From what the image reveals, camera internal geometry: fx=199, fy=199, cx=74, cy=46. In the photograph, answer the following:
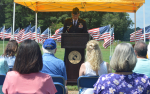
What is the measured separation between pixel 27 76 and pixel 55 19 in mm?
50646

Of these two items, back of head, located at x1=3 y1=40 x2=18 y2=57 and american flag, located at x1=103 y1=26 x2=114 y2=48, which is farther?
american flag, located at x1=103 y1=26 x2=114 y2=48

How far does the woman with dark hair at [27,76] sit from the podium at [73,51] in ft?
11.4

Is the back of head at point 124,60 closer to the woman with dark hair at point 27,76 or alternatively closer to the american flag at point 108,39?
the woman with dark hair at point 27,76

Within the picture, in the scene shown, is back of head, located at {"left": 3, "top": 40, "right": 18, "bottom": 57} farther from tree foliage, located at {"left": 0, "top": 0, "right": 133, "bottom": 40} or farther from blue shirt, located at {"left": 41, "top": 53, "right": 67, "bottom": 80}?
tree foliage, located at {"left": 0, "top": 0, "right": 133, "bottom": 40}

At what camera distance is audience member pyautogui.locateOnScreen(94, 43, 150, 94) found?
2170 mm

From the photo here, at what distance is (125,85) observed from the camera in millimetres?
2170

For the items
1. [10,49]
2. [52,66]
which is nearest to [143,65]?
[52,66]

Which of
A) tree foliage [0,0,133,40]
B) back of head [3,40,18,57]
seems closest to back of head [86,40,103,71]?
back of head [3,40,18,57]

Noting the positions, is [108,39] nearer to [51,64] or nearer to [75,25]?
[75,25]

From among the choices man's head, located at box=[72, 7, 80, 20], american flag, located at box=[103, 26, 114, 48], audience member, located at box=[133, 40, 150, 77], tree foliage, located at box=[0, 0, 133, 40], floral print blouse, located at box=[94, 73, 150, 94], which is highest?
tree foliage, located at box=[0, 0, 133, 40]

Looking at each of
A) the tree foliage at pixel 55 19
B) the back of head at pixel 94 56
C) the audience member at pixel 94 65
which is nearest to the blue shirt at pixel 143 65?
the audience member at pixel 94 65

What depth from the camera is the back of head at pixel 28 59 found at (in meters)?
2.11

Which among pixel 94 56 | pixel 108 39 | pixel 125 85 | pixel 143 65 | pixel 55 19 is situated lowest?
pixel 125 85

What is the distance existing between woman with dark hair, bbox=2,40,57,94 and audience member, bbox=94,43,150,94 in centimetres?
63
